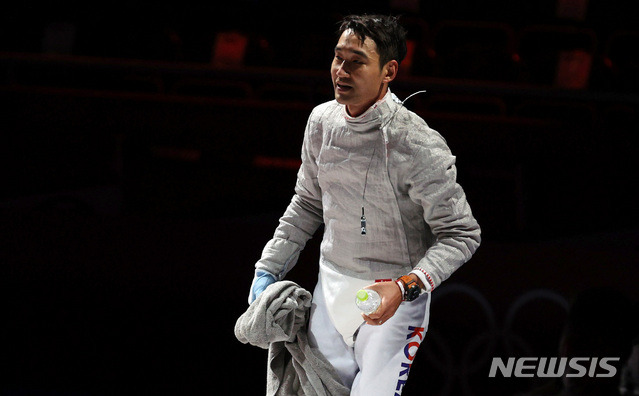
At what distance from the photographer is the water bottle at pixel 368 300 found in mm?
1698

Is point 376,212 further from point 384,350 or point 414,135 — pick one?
point 384,350

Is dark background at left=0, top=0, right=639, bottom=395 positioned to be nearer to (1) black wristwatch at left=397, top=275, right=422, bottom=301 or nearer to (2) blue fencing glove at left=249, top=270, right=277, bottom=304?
(2) blue fencing glove at left=249, top=270, right=277, bottom=304

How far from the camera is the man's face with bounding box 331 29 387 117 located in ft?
6.00

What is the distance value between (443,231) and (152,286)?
200 centimetres

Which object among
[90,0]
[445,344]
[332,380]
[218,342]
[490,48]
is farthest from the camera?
[90,0]

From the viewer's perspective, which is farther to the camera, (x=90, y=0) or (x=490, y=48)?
(x=90, y=0)

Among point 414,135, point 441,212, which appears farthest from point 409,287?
point 414,135

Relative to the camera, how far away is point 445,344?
314cm

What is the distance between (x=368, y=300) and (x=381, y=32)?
64 centimetres

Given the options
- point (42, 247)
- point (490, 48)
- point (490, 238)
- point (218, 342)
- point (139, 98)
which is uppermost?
point (490, 48)

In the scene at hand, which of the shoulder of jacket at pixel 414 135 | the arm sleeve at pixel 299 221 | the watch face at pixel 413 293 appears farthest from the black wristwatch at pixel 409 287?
the arm sleeve at pixel 299 221

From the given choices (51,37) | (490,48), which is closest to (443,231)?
(490,48)

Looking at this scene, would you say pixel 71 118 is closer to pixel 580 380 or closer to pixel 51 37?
pixel 51 37

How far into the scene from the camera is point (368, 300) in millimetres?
1701
